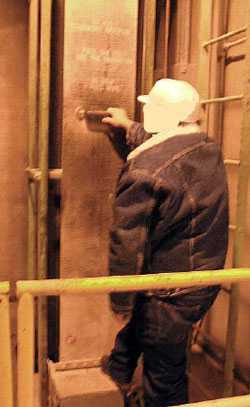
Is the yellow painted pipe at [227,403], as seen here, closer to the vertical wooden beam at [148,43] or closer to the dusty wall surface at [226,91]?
the dusty wall surface at [226,91]

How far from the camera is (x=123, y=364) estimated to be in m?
2.63

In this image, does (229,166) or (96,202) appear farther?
(229,166)

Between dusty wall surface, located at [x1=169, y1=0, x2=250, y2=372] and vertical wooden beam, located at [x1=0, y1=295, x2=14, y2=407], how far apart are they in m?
1.85

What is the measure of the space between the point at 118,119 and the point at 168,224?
2.05 ft

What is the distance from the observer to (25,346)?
58.7 inches

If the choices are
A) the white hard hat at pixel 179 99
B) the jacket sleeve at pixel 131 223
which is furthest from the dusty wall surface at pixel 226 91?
the jacket sleeve at pixel 131 223

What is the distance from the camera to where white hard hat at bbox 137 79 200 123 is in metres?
2.35

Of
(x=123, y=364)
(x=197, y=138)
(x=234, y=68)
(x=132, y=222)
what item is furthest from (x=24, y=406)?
(x=234, y=68)

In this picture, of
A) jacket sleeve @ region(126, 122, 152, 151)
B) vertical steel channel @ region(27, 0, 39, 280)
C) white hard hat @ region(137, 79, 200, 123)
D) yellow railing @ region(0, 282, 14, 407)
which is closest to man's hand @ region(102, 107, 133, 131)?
jacket sleeve @ region(126, 122, 152, 151)

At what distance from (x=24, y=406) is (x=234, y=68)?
2338 mm

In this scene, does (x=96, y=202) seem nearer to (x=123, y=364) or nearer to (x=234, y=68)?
(x=123, y=364)

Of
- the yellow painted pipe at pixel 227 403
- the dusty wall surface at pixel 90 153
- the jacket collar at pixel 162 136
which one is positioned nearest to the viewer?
the yellow painted pipe at pixel 227 403

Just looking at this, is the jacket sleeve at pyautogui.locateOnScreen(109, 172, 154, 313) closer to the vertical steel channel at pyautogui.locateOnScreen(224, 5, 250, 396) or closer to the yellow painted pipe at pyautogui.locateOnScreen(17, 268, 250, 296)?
the vertical steel channel at pyautogui.locateOnScreen(224, 5, 250, 396)

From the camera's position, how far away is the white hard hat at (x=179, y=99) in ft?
7.72
